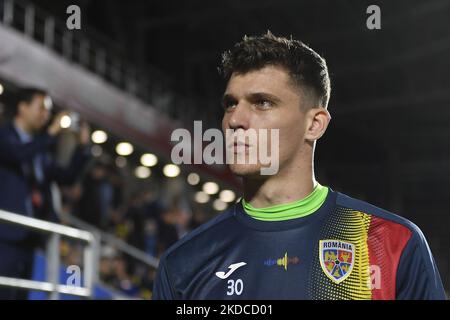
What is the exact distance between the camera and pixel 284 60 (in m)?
2.46

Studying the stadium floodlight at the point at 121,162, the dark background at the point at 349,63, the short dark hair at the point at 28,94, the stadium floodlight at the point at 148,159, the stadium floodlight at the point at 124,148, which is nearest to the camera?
the short dark hair at the point at 28,94

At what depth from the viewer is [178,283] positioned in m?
2.40

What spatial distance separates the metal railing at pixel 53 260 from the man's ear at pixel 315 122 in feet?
7.96

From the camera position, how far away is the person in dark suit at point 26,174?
481 centimetres

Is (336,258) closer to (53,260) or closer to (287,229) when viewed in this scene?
(287,229)

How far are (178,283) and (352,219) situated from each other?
57 cm

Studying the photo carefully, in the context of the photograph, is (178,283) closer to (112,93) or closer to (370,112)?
(112,93)

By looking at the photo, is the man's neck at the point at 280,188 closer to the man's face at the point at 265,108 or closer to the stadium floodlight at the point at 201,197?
the man's face at the point at 265,108

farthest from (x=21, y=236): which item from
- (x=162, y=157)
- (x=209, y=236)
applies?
(x=162, y=157)

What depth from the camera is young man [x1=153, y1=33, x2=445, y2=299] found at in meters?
2.25

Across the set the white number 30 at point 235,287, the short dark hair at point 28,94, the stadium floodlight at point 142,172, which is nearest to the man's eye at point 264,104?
the white number 30 at point 235,287

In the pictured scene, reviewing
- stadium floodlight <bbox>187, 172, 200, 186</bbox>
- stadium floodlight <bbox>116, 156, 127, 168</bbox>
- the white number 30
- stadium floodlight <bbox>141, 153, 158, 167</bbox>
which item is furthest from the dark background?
the white number 30

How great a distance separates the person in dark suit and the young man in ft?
7.98

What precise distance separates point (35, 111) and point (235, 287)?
323 cm
